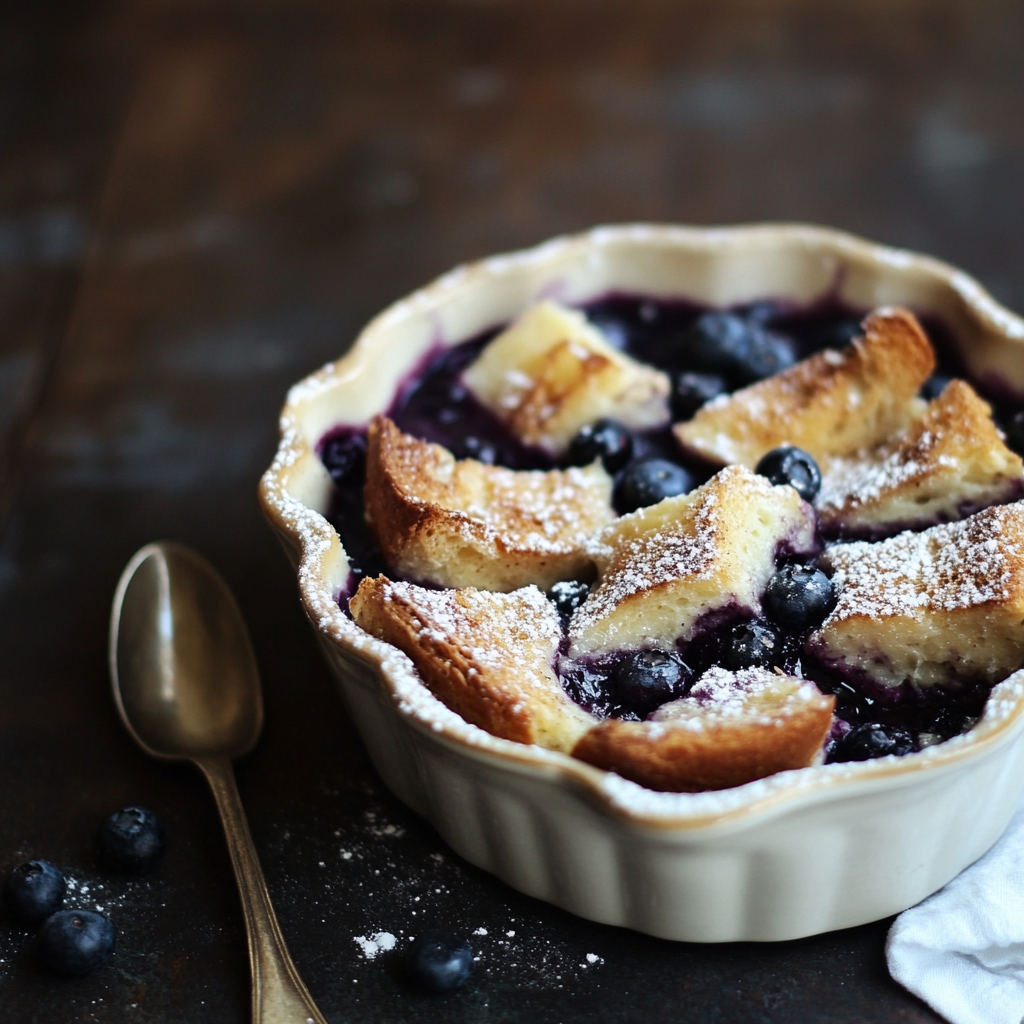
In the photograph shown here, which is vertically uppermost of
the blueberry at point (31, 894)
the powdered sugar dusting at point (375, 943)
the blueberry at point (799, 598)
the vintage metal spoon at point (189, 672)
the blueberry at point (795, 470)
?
the blueberry at point (795, 470)

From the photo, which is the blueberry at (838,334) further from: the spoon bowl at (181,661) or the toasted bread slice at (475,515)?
the spoon bowl at (181,661)

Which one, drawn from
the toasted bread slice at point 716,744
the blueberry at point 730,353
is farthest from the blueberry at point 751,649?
the blueberry at point 730,353

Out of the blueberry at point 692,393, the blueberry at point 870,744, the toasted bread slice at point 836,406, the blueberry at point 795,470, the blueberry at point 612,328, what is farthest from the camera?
the blueberry at point 612,328

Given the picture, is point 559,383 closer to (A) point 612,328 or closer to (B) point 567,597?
(A) point 612,328

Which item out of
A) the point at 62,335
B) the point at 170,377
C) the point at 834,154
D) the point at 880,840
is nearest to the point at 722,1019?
the point at 880,840

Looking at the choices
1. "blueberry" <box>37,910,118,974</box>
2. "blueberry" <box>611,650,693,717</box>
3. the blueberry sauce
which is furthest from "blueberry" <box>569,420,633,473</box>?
"blueberry" <box>37,910,118,974</box>

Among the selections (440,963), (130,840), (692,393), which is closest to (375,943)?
(440,963)

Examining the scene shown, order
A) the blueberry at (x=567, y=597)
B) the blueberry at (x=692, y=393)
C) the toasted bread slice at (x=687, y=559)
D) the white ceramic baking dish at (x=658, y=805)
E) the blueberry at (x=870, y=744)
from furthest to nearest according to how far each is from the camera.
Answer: the blueberry at (x=692, y=393) → the blueberry at (x=567, y=597) → the toasted bread slice at (x=687, y=559) → the blueberry at (x=870, y=744) → the white ceramic baking dish at (x=658, y=805)
